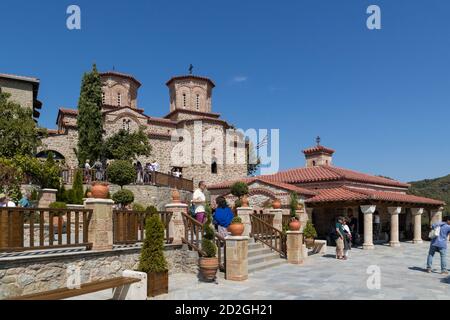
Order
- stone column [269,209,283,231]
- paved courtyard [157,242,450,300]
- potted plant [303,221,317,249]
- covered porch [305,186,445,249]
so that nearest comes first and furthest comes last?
paved courtyard [157,242,450,300]
stone column [269,209,283,231]
potted plant [303,221,317,249]
covered porch [305,186,445,249]

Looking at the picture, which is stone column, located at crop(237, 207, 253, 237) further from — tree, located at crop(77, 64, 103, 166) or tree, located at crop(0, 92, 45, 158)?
tree, located at crop(77, 64, 103, 166)

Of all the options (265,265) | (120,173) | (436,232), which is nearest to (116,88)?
(120,173)

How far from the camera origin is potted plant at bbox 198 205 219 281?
338 inches

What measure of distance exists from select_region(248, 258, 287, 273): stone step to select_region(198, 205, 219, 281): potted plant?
75.7 inches

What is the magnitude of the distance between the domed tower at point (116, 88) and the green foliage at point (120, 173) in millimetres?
13474

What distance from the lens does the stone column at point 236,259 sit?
9.05m

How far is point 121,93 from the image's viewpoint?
112ft

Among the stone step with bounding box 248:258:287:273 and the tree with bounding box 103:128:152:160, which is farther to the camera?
the tree with bounding box 103:128:152:160

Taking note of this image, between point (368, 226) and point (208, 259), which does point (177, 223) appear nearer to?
point (208, 259)

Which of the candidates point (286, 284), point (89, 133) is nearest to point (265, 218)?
point (286, 284)

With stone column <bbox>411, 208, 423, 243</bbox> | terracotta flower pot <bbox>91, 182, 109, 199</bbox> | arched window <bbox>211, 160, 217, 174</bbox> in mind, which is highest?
arched window <bbox>211, 160, 217, 174</bbox>

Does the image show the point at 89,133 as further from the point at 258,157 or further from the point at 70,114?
the point at 258,157

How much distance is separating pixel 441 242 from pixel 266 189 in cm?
1089

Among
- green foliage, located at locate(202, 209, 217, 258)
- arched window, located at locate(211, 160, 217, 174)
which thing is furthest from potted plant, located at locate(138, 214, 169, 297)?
arched window, located at locate(211, 160, 217, 174)
